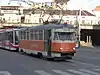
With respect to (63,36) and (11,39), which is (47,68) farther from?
(11,39)

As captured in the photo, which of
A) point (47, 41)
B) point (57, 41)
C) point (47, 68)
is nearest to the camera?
point (47, 68)

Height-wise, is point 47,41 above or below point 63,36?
below

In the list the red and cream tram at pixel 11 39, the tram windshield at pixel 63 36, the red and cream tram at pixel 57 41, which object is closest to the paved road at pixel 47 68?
the red and cream tram at pixel 57 41

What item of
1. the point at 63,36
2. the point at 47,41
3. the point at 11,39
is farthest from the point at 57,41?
the point at 11,39

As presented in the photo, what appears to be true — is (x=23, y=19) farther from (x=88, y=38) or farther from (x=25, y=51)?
(x=25, y=51)

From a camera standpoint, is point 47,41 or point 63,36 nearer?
point 63,36

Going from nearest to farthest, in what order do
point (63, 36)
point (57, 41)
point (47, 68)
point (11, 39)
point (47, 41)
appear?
point (47, 68), point (57, 41), point (63, 36), point (47, 41), point (11, 39)

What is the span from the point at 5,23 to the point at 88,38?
34.3 meters

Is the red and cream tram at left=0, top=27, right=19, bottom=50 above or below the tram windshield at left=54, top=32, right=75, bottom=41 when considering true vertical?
below

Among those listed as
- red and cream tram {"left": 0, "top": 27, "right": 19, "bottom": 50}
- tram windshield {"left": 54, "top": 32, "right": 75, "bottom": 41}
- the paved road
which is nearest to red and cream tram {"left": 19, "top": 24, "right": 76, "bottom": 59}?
tram windshield {"left": 54, "top": 32, "right": 75, "bottom": 41}

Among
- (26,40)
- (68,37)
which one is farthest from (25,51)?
(68,37)

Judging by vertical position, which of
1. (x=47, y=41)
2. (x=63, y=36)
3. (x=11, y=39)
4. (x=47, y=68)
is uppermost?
(x=63, y=36)

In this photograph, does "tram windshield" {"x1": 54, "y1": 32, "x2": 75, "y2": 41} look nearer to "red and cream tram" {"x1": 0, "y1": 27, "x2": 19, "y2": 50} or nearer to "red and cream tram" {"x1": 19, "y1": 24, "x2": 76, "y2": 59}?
"red and cream tram" {"x1": 19, "y1": 24, "x2": 76, "y2": 59}

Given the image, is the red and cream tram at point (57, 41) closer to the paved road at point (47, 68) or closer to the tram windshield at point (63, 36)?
the tram windshield at point (63, 36)
